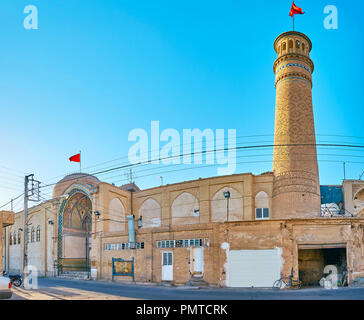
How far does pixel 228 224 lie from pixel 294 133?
36.1 feet

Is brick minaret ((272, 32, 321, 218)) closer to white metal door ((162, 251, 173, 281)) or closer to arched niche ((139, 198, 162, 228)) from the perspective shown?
white metal door ((162, 251, 173, 281))

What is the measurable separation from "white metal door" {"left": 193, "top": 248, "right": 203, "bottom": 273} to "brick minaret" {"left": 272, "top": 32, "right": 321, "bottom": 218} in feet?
27.7

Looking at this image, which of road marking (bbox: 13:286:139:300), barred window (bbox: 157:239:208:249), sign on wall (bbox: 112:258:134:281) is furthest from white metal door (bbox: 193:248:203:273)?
road marking (bbox: 13:286:139:300)

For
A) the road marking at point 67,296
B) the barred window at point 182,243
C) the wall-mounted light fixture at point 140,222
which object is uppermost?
the wall-mounted light fixture at point 140,222

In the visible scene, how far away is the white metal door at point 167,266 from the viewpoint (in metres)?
22.6

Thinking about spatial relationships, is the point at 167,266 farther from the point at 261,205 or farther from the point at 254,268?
the point at 261,205

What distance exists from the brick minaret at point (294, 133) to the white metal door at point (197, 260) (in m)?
8.43

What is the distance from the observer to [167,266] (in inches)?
899

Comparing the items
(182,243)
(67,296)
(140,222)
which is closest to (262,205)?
(182,243)

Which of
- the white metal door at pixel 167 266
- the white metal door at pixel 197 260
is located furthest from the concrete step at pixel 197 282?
the white metal door at pixel 167 266

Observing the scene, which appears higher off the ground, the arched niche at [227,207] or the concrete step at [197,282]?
the arched niche at [227,207]

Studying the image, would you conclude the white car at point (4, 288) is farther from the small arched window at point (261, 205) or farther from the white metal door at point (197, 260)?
the small arched window at point (261, 205)
